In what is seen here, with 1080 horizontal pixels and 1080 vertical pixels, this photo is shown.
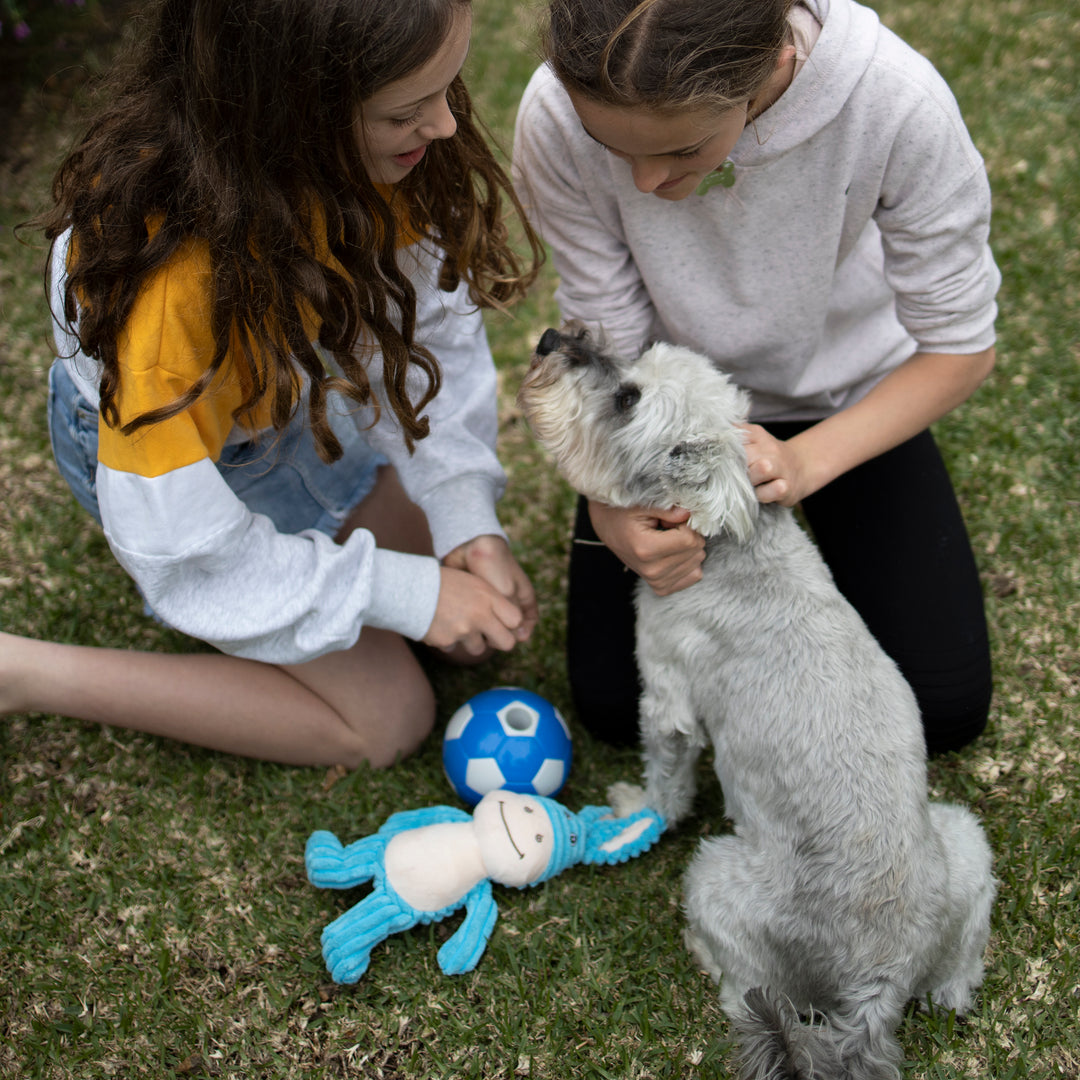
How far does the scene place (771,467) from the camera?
2.48 m

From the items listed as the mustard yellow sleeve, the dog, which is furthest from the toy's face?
the mustard yellow sleeve

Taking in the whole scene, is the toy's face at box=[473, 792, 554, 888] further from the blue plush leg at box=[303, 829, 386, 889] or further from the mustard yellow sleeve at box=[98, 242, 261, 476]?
the mustard yellow sleeve at box=[98, 242, 261, 476]

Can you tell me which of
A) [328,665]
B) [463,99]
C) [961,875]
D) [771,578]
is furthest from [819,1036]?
[463,99]

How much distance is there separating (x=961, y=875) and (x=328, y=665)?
1.80 metres

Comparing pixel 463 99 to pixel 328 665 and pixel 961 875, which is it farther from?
pixel 961 875

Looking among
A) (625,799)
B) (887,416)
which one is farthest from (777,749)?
(887,416)

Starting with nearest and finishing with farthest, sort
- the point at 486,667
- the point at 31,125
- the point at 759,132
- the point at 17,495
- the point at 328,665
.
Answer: the point at 759,132
the point at 328,665
the point at 486,667
the point at 17,495
the point at 31,125

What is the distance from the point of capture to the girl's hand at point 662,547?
2484mm

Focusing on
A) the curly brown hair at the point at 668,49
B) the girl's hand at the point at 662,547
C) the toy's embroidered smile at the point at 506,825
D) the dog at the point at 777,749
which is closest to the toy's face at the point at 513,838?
the toy's embroidered smile at the point at 506,825

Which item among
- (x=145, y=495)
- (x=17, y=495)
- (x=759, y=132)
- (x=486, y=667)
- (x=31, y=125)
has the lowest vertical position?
(x=486, y=667)

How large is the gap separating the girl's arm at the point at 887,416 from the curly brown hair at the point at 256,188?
111 cm

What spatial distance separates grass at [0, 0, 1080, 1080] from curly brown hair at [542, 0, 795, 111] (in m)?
0.39

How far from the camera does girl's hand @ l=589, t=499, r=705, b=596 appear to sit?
97.8 inches

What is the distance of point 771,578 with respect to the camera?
247 centimetres
